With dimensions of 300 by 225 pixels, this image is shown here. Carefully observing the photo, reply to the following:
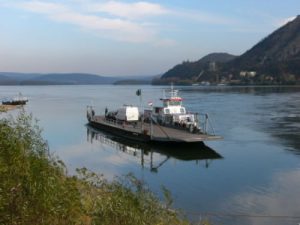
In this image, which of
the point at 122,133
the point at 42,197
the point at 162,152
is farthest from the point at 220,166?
the point at 42,197

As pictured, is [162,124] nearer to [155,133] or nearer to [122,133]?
[122,133]

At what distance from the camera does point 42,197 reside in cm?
898

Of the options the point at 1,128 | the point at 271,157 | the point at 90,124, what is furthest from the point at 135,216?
the point at 90,124

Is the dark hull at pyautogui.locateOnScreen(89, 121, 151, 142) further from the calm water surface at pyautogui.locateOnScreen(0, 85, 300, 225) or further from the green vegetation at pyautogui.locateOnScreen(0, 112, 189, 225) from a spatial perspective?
the green vegetation at pyautogui.locateOnScreen(0, 112, 189, 225)

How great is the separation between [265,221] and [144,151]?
24350mm

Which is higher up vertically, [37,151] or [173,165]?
[37,151]

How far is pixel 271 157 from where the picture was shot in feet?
142

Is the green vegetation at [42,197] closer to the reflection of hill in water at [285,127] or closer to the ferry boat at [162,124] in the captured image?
the ferry boat at [162,124]

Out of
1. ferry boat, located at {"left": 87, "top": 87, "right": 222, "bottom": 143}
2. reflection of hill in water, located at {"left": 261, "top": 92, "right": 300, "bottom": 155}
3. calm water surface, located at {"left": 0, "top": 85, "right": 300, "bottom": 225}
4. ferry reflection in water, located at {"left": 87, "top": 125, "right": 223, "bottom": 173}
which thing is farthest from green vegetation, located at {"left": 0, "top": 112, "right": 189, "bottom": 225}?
reflection of hill in water, located at {"left": 261, "top": 92, "right": 300, "bottom": 155}

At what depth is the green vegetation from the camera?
8.77 meters

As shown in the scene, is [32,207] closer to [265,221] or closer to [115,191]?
[115,191]

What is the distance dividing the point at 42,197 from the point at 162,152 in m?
38.1

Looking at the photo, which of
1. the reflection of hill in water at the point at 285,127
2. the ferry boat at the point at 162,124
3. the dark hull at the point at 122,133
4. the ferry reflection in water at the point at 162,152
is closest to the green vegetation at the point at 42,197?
the ferry reflection in water at the point at 162,152

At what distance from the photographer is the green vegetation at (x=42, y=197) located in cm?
877
